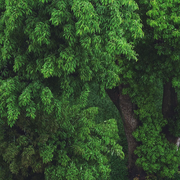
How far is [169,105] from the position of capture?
455 inches

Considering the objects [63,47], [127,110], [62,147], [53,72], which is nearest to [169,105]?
[127,110]

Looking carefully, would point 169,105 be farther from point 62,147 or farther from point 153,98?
point 62,147

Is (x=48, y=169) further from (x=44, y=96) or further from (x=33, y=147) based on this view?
(x=44, y=96)

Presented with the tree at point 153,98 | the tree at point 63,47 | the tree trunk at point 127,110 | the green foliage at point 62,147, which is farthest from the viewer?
the tree trunk at point 127,110

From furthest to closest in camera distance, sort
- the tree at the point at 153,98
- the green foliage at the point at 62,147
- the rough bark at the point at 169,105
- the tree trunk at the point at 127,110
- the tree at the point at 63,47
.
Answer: the tree trunk at the point at 127,110 < the rough bark at the point at 169,105 < the tree at the point at 153,98 < the green foliage at the point at 62,147 < the tree at the point at 63,47

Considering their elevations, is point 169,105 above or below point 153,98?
below

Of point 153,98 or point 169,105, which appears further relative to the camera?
point 153,98

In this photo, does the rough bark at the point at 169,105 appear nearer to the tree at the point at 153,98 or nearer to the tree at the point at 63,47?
the tree at the point at 153,98

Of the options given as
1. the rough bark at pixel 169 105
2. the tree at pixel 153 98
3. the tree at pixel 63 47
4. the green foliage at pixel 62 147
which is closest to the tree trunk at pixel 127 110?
the tree at pixel 153 98

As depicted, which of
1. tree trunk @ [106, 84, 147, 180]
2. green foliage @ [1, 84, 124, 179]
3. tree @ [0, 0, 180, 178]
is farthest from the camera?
tree trunk @ [106, 84, 147, 180]

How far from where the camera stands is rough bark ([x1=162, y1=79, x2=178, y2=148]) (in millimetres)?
11309

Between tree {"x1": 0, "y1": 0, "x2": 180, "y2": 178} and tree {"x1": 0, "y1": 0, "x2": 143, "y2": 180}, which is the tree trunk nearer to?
tree {"x1": 0, "y1": 0, "x2": 180, "y2": 178}

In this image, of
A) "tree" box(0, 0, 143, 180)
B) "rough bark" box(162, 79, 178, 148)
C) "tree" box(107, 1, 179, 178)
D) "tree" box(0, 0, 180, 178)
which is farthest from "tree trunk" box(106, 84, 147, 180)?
"tree" box(0, 0, 143, 180)

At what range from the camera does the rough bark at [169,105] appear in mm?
11309
